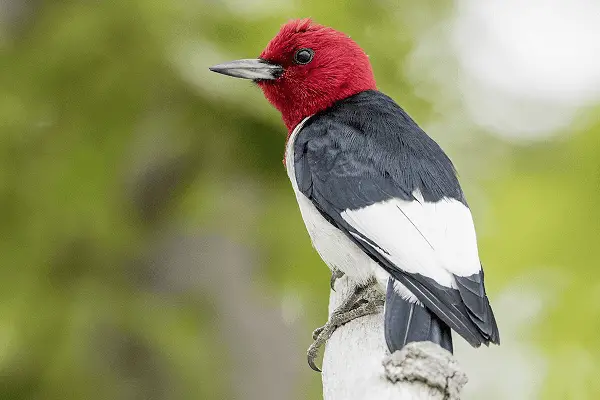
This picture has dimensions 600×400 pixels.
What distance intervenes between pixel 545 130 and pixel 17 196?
7.16 ft

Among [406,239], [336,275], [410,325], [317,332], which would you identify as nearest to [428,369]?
[410,325]

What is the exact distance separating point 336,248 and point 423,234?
0.33m

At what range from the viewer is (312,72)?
3369 millimetres

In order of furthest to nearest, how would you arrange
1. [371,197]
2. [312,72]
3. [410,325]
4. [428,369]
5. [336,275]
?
[312,72]
[336,275]
[371,197]
[410,325]
[428,369]

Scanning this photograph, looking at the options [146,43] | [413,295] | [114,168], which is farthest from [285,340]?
[413,295]

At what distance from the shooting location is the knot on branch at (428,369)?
76.2 inches

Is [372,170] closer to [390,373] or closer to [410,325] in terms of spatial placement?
[410,325]

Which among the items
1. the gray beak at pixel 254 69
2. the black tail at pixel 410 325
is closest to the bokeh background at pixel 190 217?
the gray beak at pixel 254 69

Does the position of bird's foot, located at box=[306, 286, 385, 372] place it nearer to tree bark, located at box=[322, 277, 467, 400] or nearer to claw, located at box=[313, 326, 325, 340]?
claw, located at box=[313, 326, 325, 340]

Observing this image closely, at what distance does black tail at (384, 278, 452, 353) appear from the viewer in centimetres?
224

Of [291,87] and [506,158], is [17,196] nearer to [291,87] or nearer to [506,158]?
[291,87]

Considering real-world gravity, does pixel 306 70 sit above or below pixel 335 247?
above

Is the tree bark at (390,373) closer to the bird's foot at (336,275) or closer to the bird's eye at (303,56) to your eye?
the bird's foot at (336,275)

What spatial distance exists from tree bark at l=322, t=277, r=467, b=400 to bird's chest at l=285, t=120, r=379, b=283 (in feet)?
1.31
